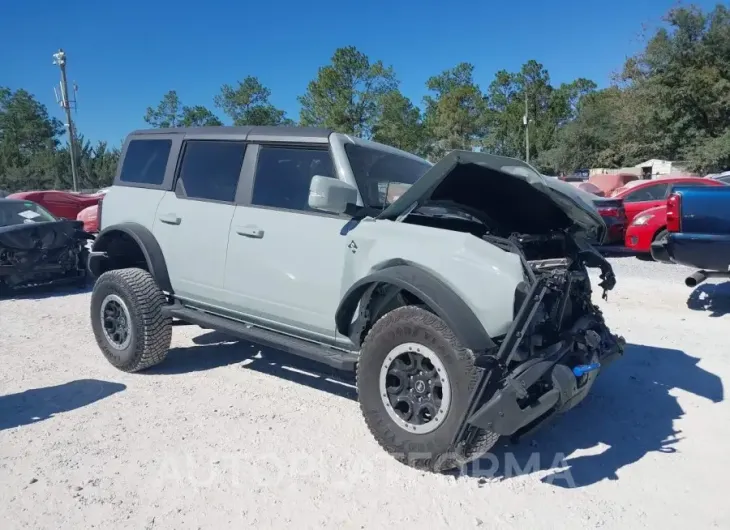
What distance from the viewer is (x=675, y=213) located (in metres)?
6.84

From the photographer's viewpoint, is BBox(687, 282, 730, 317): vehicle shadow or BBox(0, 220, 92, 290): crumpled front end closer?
BBox(687, 282, 730, 317): vehicle shadow

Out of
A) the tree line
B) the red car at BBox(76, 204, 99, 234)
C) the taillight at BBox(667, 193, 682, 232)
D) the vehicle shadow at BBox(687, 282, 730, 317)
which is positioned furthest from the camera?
the tree line

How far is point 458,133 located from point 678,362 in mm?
47444

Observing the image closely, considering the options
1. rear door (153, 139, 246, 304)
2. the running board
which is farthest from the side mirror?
rear door (153, 139, 246, 304)

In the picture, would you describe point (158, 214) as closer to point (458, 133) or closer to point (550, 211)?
point (550, 211)

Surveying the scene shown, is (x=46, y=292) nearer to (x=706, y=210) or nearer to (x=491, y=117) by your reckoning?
(x=706, y=210)

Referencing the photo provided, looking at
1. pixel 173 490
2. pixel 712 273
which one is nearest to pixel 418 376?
pixel 173 490

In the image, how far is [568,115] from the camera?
67875mm

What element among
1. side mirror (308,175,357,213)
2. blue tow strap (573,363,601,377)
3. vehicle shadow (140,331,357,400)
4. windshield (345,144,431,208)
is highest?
windshield (345,144,431,208)

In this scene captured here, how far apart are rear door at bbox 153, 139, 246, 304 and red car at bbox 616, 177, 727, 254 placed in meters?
8.41

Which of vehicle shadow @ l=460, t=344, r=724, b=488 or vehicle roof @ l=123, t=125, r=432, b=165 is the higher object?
vehicle roof @ l=123, t=125, r=432, b=165

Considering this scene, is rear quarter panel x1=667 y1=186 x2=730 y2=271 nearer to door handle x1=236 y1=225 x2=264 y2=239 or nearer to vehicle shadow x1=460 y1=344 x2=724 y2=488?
vehicle shadow x1=460 y1=344 x2=724 y2=488

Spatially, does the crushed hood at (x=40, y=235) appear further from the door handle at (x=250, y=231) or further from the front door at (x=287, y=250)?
the door handle at (x=250, y=231)

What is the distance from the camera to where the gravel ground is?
9.95 ft
